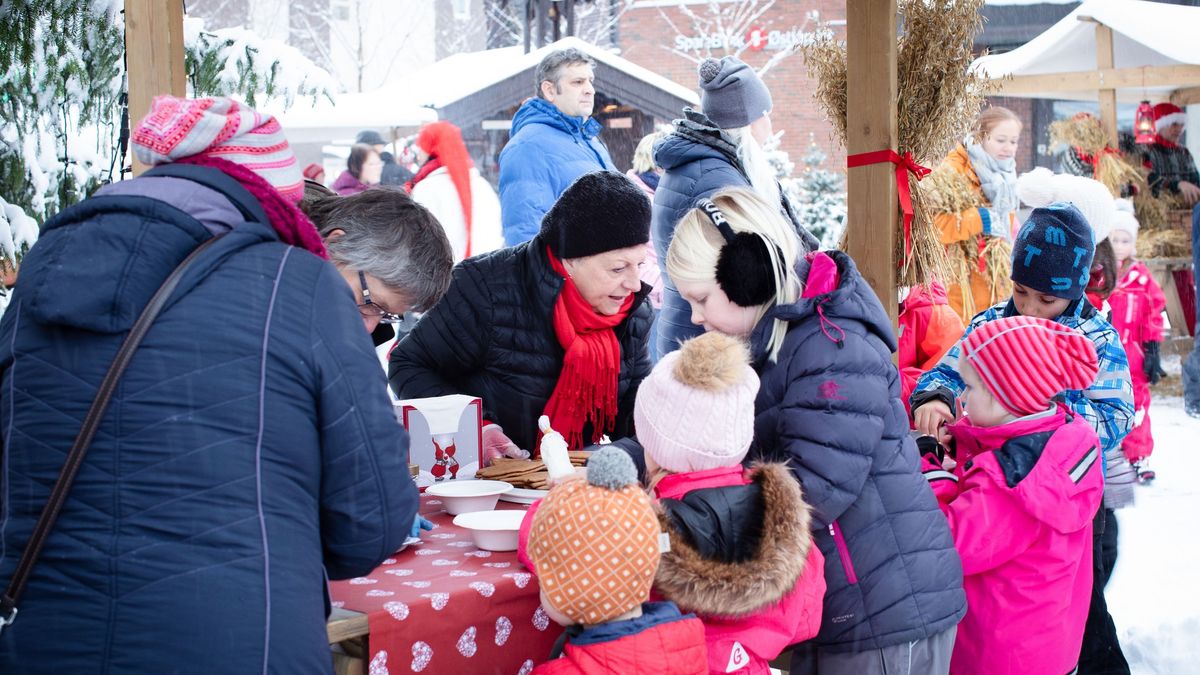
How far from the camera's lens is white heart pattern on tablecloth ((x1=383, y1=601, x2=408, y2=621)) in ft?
6.36

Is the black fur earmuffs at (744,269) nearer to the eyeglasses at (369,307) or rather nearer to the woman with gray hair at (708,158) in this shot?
the eyeglasses at (369,307)

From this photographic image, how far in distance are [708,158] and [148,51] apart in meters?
1.98

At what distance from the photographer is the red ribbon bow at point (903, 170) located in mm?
3449

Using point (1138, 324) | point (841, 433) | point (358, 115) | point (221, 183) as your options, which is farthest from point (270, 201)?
point (358, 115)

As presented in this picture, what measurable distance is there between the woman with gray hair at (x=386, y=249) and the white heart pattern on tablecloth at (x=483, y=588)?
0.72 metres

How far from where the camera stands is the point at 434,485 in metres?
2.81

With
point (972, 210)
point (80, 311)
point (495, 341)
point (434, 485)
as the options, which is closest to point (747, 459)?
point (434, 485)

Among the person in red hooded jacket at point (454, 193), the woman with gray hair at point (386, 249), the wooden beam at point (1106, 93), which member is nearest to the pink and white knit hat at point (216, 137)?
the woman with gray hair at point (386, 249)

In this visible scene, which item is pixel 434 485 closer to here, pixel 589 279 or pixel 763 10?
pixel 589 279

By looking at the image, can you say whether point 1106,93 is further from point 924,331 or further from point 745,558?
point 745,558

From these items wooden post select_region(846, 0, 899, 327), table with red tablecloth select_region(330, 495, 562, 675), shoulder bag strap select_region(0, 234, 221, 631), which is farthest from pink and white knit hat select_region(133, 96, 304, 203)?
wooden post select_region(846, 0, 899, 327)

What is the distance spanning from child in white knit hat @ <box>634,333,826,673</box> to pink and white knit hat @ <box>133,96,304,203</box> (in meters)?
0.81

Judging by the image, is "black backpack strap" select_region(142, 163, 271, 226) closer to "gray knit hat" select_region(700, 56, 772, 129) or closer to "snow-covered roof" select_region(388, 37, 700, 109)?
"gray knit hat" select_region(700, 56, 772, 129)

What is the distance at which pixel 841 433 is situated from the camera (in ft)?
7.50
